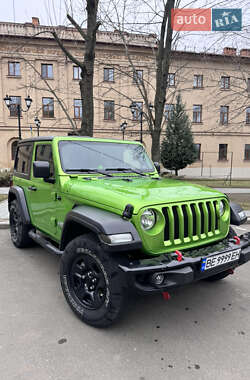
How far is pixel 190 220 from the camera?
2561 mm

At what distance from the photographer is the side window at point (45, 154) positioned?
350 cm

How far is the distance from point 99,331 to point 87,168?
6.69 feet

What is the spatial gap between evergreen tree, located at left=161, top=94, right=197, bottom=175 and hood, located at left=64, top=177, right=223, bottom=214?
20.8 meters

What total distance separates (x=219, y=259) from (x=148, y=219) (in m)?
0.86

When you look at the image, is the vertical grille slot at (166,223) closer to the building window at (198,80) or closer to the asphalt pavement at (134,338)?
the asphalt pavement at (134,338)

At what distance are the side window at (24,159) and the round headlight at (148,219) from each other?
9.00 ft

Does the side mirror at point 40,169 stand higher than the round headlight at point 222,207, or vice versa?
the side mirror at point 40,169

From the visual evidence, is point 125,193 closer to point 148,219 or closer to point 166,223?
point 148,219

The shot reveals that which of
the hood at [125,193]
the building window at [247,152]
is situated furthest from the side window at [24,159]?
the building window at [247,152]

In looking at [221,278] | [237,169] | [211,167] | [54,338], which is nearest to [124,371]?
[54,338]

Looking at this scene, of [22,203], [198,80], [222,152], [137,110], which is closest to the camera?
[22,203]

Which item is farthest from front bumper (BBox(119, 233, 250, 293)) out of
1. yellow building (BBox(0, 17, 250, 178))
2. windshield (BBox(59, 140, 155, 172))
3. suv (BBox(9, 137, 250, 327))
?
yellow building (BBox(0, 17, 250, 178))

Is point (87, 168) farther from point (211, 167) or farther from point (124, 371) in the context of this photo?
point (211, 167)

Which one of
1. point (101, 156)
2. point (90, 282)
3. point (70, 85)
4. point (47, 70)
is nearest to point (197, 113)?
point (70, 85)
